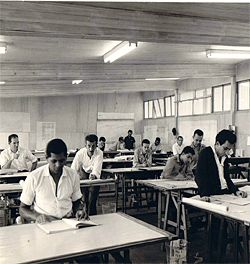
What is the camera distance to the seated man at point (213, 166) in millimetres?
3424

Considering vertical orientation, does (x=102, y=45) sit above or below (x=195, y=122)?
above

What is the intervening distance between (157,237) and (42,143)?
40.4 ft

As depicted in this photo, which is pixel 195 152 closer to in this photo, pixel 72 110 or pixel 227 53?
pixel 227 53

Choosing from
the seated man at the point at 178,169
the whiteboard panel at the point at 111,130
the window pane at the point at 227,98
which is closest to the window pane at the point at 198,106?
the window pane at the point at 227,98

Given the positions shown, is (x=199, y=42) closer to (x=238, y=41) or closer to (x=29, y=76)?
(x=238, y=41)

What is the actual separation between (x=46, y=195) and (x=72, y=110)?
12.1 metres

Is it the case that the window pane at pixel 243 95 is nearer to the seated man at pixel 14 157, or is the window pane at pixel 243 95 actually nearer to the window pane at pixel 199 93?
the window pane at pixel 199 93

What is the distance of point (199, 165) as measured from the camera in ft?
11.3

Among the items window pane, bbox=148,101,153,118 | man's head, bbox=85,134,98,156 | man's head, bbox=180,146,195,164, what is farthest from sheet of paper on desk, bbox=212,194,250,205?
window pane, bbox=148,101,153,118

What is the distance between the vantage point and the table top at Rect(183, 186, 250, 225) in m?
2.79

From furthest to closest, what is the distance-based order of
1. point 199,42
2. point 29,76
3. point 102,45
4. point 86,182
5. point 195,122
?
1. point 195,122
2. point 29,76
3. point 102,45
4. point 86,182
5. point 199,42

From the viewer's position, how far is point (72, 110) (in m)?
14.6

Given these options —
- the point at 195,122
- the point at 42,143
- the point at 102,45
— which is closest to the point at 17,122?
the point at 42,143

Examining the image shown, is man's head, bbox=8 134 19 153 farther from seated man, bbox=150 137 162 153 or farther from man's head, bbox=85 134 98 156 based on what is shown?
seated man, bbox=150 137 162 153
